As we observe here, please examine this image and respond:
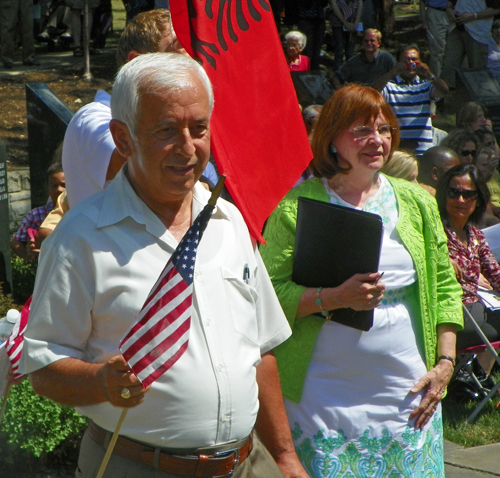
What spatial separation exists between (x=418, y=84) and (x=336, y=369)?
7.34m

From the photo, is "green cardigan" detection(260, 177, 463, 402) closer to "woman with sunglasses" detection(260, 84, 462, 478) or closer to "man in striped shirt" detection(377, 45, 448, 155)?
"woman with sunglasses" detection(260, 84, 462, 478)

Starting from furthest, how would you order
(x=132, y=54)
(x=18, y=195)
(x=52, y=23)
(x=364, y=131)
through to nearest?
(x=52, y=23)
(x=18, y=195)
(x=364, y=131)
(x=132, y=54)

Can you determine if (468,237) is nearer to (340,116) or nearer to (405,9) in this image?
(340,116)

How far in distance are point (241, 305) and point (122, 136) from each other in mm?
588

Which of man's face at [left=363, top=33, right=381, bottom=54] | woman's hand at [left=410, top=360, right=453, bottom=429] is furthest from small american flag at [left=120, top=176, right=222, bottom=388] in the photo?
man's face at [left=363, top=33, right=381, bottom=54]

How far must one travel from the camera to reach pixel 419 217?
320 centimetres

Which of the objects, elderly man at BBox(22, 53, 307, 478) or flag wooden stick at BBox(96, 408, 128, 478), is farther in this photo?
elderly man at BBox(22, 53, 307, 478)

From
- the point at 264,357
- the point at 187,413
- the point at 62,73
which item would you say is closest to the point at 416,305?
the point at 264,357

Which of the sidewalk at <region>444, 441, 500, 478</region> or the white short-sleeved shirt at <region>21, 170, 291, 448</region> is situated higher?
the white short-sleeved shirt at <region>21, 170, 291, 448</region>

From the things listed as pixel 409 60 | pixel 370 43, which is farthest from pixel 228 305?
pixel 370 43

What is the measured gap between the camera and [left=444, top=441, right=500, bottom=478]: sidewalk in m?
4.80

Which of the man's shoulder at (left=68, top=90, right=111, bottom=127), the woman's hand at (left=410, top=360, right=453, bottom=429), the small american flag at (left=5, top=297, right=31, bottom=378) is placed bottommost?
the woman's hand at (left=410, top=360, right=453, bottom=429)

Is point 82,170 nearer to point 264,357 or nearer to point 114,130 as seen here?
point 114,130

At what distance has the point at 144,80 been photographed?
207cm
